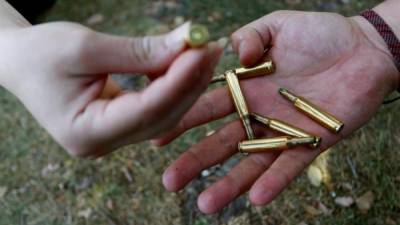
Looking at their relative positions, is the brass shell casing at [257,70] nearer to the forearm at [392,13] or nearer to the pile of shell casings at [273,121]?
the pile of shell casings at [273,121]

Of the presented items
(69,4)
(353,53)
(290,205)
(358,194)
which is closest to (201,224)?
(290,205)

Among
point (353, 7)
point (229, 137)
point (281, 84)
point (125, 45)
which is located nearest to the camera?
point (125, 45)

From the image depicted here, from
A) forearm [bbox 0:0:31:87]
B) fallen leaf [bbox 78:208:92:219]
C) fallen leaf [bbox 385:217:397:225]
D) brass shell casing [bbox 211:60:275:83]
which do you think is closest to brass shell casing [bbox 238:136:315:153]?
brass shell casing [bbox 211:60:275:83]

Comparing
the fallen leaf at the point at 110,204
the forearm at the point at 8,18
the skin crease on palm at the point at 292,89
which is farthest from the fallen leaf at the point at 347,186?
the forearm at the point at 8,18

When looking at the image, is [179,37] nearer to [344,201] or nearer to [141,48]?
[141,48]

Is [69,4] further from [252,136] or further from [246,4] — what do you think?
[252,136]

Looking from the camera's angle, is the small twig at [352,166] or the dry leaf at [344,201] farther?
the small twig at [352,166]

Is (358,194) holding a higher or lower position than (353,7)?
lower
